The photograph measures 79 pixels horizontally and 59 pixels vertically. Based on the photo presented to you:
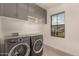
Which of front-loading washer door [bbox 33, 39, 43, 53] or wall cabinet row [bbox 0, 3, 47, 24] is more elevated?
wall cabinet row [bbox 0, 3, 47, 24]

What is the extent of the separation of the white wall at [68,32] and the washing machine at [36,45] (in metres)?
0.11

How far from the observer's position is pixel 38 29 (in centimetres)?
143

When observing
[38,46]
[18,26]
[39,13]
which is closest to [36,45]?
[38,46]

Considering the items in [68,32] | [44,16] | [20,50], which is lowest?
[20,50]

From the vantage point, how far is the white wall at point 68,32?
4.98 ft

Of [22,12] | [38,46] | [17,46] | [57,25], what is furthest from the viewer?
[57,25]

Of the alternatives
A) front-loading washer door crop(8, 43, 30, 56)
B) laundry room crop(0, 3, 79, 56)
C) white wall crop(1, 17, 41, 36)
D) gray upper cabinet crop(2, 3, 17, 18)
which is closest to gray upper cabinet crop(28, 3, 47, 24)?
laundry room crop(0, 3, 79, 56)

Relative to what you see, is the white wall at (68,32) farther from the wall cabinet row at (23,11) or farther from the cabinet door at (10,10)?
the cabinet door at (10,10)

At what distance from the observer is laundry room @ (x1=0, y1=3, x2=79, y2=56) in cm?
114

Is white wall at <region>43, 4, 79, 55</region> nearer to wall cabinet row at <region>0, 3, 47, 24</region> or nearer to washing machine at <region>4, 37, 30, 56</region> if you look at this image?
wall cabinet row at <region>0, 3, 47, 24</region>

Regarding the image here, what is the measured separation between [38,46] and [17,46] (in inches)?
16.6

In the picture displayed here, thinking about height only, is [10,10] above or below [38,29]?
above

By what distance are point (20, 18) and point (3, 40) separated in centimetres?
48

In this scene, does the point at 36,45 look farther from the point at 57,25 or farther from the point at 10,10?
the point at 10,10
